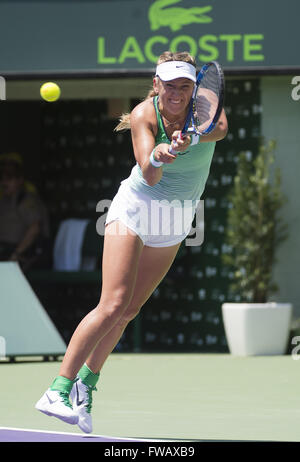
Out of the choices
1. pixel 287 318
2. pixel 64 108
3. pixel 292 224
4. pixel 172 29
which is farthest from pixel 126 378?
pixel 64 108

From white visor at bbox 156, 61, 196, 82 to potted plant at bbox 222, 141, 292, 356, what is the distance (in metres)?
5.53

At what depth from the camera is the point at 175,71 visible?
5.43 metres

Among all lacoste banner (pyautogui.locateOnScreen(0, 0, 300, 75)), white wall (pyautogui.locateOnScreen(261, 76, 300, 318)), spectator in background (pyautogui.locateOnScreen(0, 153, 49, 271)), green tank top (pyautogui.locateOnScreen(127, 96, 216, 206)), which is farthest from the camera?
spectator in background (pyautogui.locateOnScreen(0, 153, 49, 271))

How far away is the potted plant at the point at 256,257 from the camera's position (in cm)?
1078

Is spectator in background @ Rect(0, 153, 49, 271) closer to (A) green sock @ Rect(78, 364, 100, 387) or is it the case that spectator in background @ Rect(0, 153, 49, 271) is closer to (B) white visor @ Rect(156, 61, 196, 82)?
(A) green sock @ Rect(78, 364, 100, 387)

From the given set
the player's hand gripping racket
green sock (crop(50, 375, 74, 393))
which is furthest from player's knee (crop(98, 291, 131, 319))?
the player's hand gripping racket

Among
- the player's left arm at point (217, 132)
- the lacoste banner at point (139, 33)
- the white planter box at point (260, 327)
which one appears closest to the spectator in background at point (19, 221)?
the lacoste banner at point (139, 33)

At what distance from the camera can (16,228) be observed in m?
12.2

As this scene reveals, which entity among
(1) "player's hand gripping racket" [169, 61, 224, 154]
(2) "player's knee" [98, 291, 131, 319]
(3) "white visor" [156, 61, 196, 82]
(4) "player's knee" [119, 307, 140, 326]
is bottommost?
(4) "player's knee" [119, 307, 140, 326]

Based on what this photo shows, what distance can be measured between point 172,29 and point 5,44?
173 centimetres

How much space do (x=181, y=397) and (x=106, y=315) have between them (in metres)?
2.21

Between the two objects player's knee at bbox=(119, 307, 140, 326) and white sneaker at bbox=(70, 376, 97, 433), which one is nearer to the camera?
white sneaker at bbox=(70, 376, 97, 433)

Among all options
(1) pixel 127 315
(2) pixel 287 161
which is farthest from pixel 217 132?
(2) pixel 287 161

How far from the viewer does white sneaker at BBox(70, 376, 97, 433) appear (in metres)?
5.45
